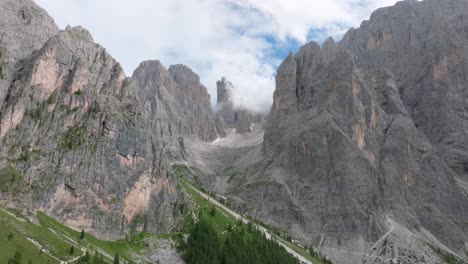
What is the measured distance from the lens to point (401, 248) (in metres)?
191

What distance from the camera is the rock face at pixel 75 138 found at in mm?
125062

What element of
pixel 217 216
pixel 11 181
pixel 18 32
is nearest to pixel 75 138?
pixel 11 181

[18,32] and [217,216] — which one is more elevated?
[18,32]

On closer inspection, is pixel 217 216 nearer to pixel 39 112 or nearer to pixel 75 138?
pixel 75 138

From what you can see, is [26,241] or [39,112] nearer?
[26,241]

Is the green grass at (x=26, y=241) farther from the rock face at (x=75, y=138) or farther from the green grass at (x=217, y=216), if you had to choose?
the green grass at (x=217, y=216)

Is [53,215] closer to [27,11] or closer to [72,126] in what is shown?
[72,126]

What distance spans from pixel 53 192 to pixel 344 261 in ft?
386

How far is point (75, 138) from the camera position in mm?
137500

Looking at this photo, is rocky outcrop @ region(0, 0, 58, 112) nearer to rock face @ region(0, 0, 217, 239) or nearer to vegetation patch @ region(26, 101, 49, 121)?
rock face @ region(0, 0, 217, 239)

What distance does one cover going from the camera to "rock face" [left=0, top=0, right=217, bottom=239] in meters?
125

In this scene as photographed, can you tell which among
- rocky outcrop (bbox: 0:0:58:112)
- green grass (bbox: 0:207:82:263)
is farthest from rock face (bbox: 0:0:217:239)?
green grass (bbox: 0:207:82:263)

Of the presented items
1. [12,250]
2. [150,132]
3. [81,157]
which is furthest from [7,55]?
[12,250]

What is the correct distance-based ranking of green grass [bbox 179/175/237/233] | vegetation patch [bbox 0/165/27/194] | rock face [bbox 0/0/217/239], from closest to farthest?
vegetation patch [bbox 0/165/27/194]
rock face [bbox 0/0/217/239]
green grass [bbox 179/175/237/233]
